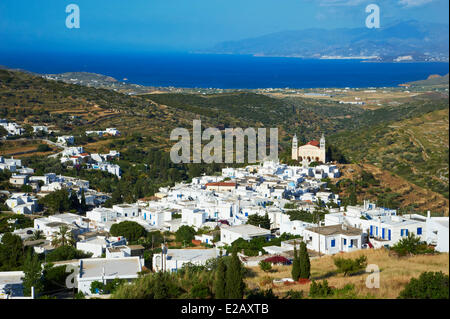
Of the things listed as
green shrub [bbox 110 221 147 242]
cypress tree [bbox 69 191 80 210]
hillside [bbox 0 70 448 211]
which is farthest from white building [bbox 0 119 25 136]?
green shrub [bbox 110 221 147 242]

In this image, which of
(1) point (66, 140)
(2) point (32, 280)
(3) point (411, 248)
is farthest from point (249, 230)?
(1) point (66, 140)

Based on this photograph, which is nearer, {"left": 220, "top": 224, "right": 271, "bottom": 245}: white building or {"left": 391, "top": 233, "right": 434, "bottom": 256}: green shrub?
{"left": 391, "top": 233, "right": 434, "bottom": 256}: green shrub

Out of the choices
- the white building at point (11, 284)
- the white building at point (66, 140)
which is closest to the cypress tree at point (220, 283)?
the white building at point (11, 284)

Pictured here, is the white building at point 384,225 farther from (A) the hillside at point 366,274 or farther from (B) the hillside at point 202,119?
(B) the hillside at point 202,119

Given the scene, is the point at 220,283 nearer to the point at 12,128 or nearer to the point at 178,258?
the point at 178,258

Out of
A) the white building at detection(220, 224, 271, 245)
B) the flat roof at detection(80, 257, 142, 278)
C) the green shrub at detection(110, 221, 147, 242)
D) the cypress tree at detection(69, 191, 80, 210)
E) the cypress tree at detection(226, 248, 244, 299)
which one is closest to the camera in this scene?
the cypress tree at detection(226, 248, 244, 299)

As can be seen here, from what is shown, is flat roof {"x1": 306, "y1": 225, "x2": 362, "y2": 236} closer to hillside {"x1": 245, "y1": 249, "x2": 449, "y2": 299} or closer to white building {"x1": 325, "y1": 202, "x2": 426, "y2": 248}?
white building {"x1": 325, "y1": 202, "x2": 426, "y2": 248}

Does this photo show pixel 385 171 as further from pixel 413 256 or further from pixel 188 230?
pixel 413 256

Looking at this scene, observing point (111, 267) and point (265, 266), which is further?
point (111, 267)
